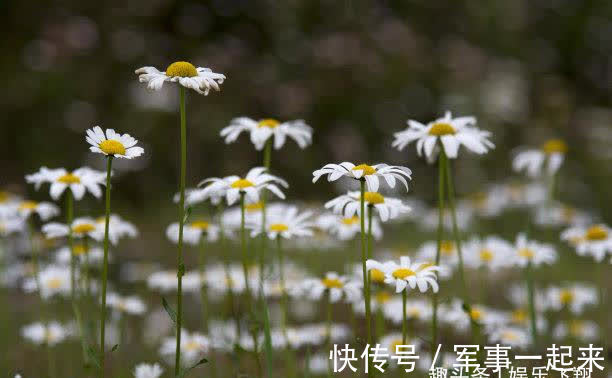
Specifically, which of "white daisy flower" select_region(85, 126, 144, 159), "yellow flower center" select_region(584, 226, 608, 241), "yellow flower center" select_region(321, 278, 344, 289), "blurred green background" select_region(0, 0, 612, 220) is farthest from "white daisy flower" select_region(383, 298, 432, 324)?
"blurred green background" select_region(0, 0, 612, 220)

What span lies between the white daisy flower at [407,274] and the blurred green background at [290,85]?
472 centimetres

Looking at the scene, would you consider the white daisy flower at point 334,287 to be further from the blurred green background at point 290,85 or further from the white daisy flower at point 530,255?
the blurred green background at point 290,85

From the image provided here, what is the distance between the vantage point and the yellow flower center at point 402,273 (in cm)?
177

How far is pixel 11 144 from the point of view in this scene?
6.82 meters

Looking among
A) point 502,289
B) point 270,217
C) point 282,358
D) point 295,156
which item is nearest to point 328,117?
point 295,156

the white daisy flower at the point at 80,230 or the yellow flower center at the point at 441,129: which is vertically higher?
the yellow flower center at the point at 441,129

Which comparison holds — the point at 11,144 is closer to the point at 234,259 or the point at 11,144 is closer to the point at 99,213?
the point at 99,213

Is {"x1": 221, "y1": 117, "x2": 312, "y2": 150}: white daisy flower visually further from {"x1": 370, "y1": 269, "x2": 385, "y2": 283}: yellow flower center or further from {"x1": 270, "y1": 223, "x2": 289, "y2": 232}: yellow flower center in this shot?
{"x1": 370, "y1": 269, "x2": 385, "y2": 283}: yellow flower center

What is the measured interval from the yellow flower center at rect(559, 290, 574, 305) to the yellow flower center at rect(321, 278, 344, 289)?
1.25 metres

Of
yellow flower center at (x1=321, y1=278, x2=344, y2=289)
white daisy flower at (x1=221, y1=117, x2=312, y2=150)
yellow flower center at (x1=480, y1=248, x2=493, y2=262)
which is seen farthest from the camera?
yellow flower center at (x1=480, y1=248, x2=493, y2=262)

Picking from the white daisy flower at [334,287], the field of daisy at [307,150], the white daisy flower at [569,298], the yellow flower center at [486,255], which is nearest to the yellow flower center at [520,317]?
the field of daisy at [307,150]

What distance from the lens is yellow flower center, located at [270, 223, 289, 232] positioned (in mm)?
2121

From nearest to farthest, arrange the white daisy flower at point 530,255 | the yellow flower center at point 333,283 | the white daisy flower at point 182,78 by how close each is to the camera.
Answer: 1. the white daisy flower at point 182,78
2. the yellow flower center at point 333,283
3. the white daisy flower at point 530,255

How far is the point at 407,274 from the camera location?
1796 mm
